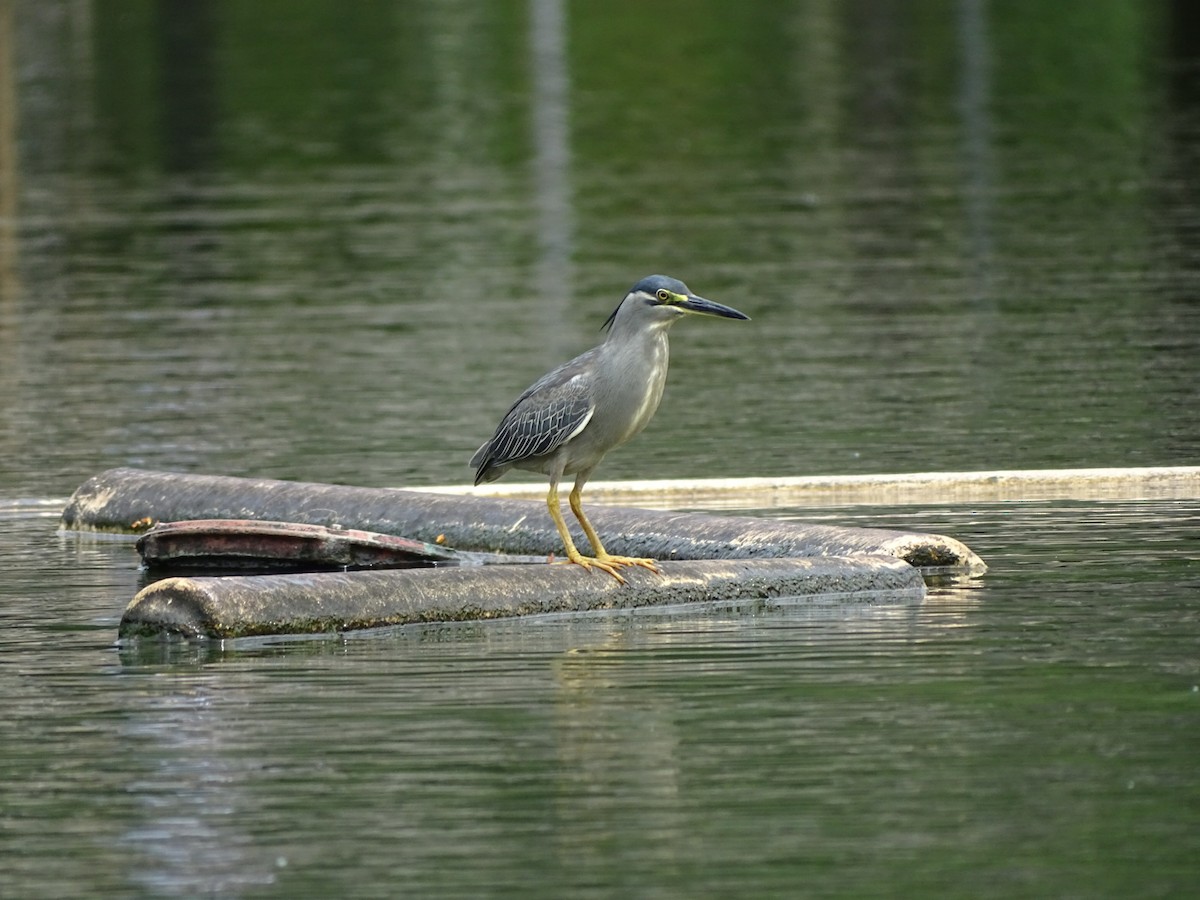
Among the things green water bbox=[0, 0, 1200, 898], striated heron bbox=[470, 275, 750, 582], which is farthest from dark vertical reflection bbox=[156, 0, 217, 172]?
striated heron bbox=[470, 275, 750, 582]

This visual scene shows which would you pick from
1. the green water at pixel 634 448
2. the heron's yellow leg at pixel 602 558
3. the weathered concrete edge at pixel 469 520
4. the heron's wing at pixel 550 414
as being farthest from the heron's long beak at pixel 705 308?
the weathered concrete edge at pixel 469 520

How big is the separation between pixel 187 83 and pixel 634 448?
44.7 meters

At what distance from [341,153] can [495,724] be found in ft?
119

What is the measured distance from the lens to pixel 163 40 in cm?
7550

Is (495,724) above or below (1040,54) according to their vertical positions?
above

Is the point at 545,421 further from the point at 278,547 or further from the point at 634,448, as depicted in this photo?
the point at 634,448

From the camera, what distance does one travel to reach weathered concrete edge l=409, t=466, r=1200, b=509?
15.0 metres

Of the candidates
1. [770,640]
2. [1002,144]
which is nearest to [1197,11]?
Answer: [1002,144]

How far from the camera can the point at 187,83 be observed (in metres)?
61.0

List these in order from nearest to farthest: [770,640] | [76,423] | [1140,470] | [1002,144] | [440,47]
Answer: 1. [770,640]
2. [1140,470]
3. [76,423]
4. [1002,144]
5. [440,47]

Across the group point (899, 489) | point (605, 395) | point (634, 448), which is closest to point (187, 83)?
point (634, 448)

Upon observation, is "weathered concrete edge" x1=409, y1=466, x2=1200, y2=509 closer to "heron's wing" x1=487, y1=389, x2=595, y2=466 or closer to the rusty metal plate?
the rusty metal plate

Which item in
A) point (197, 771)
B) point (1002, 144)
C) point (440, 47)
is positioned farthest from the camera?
point (440, 47)

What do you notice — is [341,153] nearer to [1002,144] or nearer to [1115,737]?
[1002,144]
